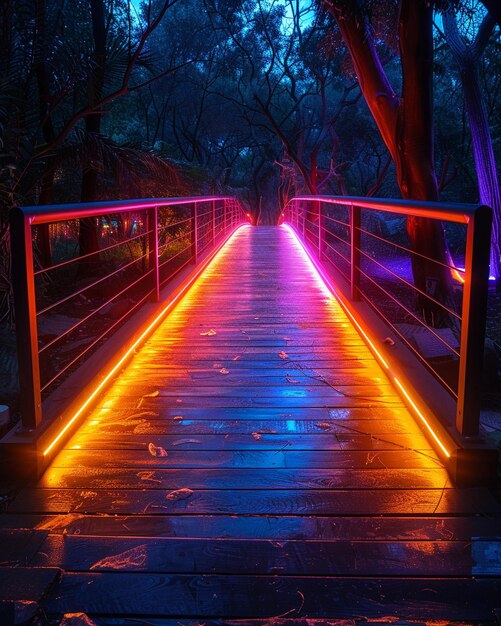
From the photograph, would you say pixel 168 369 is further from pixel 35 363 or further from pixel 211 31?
pixel 211 31

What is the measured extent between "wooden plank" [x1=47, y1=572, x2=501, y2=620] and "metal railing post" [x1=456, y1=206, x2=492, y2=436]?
0.78 m

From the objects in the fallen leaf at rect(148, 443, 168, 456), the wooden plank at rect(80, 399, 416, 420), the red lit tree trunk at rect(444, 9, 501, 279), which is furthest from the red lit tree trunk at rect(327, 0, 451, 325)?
the fallen leaf at rect(148, 443, 168, 456)

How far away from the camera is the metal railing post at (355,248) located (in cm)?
495

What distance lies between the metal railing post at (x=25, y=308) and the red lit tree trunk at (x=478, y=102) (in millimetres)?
11974

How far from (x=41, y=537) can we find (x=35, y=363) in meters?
0.73

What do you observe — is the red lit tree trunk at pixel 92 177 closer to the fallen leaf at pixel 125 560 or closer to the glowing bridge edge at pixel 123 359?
the glowing bridge edge at pixel 123 359

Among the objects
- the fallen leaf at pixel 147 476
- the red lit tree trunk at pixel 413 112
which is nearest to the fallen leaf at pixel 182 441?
the fallen leaf at pixel 147 476

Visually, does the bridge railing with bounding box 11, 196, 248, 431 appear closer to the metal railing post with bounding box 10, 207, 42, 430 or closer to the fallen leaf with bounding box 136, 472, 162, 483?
the metal railing post with bounding box 10, 207, 42, 430

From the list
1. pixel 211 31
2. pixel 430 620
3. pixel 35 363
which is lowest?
pixel 430 620

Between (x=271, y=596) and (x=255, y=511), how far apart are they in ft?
1.59

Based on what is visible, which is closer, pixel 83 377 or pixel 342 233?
pixel 83 377

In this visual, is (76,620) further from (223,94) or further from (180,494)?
(223,94)

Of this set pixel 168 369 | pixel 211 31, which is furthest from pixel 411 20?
pixel 211 31

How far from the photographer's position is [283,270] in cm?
851
